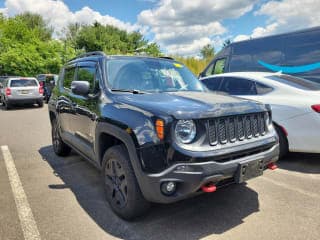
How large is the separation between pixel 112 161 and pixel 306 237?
7.04 feet

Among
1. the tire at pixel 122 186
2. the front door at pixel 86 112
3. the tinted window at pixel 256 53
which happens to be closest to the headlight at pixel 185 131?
the tire at pixel 122 186

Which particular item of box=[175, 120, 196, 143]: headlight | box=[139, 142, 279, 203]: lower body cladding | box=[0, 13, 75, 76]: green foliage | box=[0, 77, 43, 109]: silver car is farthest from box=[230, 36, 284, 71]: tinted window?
box=[0, 13, 75, 76]: green foliage

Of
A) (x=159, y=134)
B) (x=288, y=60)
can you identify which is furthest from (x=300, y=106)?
(x=288, y=60)

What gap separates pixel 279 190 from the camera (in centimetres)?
425

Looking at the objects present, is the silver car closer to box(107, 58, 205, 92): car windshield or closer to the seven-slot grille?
box(107, 58, 205, 92): car windshield

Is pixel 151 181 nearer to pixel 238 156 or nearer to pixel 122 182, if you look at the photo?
pixel 122 182

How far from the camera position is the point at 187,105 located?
126 inches

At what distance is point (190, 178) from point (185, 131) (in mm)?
449

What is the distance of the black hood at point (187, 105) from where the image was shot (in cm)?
299

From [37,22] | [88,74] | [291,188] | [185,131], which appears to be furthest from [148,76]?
[37,22]

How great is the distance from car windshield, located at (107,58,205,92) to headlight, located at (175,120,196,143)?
1.22m

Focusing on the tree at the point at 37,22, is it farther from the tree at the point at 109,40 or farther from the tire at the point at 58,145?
the tire at the point at 58,145

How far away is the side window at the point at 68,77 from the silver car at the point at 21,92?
428 inches

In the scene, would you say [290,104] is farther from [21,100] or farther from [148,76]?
[21,100]
